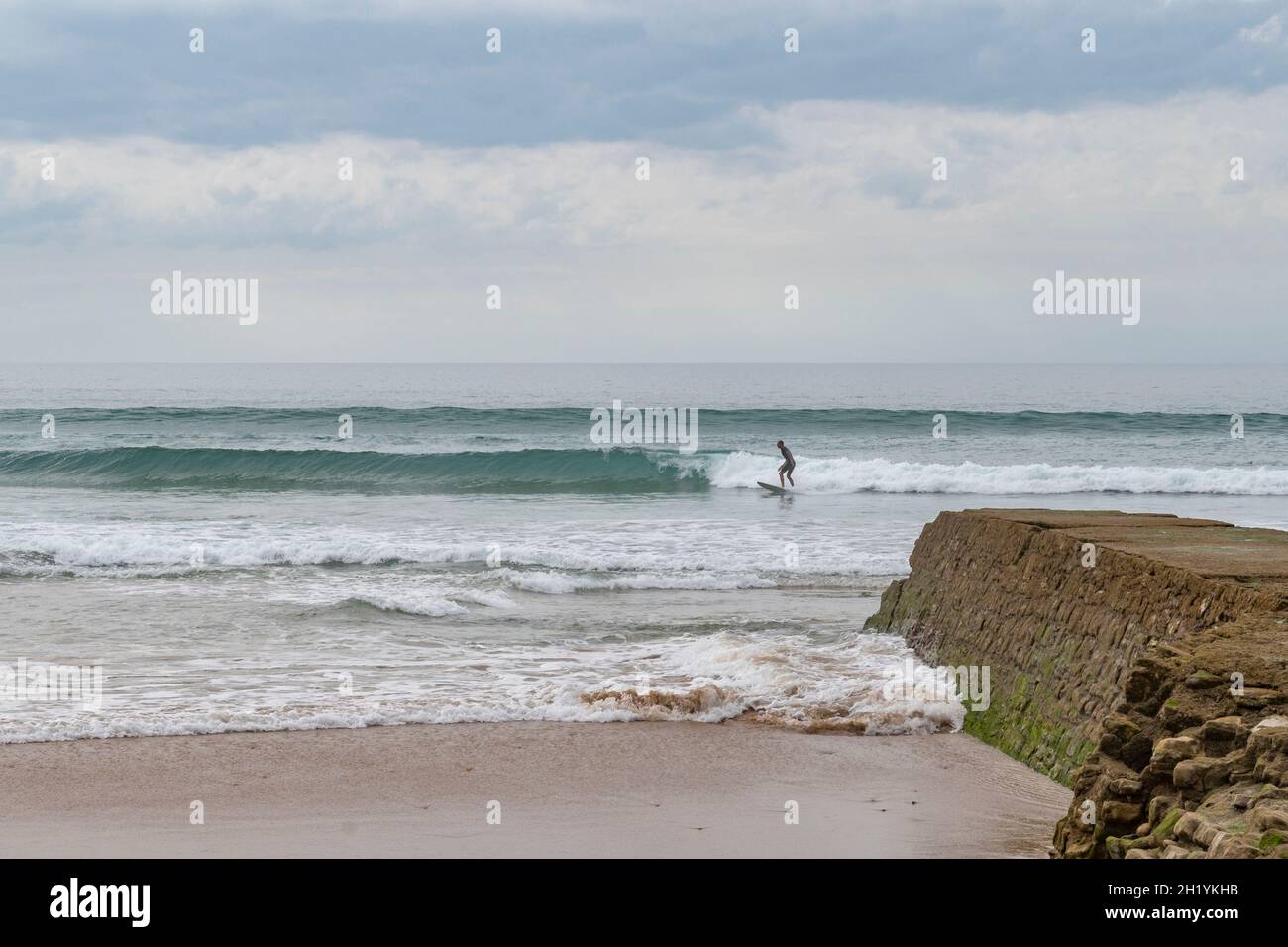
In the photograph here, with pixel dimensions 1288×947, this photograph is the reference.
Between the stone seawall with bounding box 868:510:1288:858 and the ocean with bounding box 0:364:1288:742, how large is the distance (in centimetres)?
60

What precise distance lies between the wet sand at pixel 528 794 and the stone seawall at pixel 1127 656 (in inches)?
20.9

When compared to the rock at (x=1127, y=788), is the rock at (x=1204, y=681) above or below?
above

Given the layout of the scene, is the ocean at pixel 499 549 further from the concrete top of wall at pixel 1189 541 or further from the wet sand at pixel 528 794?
the concrete top of wall at pixel 1189 541

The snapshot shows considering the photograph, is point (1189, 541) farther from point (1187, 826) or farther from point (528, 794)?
point (528, 794)

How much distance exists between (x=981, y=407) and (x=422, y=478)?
31409 mm

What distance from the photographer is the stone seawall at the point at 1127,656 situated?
3705 millimetres

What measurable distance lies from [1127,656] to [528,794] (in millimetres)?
3079

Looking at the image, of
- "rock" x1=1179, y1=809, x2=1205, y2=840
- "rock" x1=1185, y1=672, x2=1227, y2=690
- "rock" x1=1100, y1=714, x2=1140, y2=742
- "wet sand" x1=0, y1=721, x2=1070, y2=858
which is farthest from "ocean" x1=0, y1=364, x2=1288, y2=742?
"rock" x1=1179, y1=809, x2=1205, y2=840

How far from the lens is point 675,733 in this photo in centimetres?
738

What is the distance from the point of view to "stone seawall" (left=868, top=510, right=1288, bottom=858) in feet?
12.2

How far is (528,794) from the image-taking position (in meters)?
6.07

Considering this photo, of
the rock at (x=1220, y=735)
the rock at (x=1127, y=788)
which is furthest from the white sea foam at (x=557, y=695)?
the rock at (x=1220, y=735)

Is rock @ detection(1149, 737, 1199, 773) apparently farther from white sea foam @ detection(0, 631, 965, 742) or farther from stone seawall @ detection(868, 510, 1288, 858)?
white sea foam @ detection(0, 631, 965, 742)
